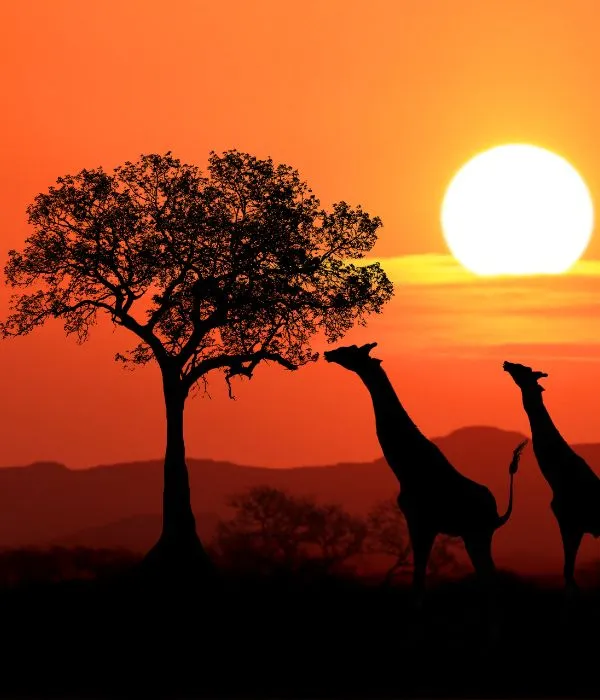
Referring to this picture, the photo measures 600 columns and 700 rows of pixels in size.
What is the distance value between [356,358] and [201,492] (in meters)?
151

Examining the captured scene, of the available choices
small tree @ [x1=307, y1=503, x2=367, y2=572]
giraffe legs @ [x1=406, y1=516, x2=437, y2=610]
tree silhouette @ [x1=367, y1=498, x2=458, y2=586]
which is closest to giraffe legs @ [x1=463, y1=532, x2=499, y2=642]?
giraffe legs @ [x1=406, y1=516, x2=437, y2=610]

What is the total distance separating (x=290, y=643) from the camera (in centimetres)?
3238

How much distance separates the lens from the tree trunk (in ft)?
134

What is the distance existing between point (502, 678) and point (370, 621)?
17.3ft

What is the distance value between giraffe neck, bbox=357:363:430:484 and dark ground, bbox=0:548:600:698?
359cm

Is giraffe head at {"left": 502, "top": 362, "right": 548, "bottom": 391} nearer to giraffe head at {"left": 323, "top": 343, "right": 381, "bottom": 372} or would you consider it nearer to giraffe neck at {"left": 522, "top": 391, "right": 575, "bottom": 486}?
giraffe neck at {"left": 522, "top": 391, "right": 575, "bottom": 486}

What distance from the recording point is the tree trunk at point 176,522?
4081cm

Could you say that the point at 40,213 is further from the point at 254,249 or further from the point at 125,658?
the point at 125,658

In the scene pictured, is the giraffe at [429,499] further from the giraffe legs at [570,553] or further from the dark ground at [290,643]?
the giraffe legs at [570,553]

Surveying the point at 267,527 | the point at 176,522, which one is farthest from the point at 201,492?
the point at 176,522

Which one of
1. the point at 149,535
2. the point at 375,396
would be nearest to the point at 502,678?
the point at 375,396

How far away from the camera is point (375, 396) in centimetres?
3294

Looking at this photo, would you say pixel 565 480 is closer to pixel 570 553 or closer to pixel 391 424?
pixel 570 553

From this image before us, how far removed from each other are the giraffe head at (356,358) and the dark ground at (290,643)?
595 centimetres
